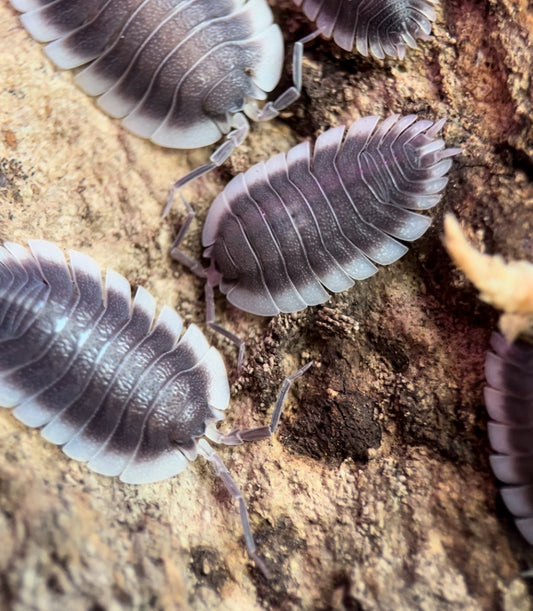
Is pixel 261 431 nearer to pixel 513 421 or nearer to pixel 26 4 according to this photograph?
pixel 513 421

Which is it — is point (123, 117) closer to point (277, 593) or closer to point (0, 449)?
point (0, 449)

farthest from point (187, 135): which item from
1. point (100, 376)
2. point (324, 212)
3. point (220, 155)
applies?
point (100, 376)

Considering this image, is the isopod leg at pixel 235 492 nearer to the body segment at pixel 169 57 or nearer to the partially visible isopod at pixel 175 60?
the partially visible isopod at pixel 175 60

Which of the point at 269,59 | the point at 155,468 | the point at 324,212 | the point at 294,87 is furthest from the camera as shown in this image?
the point at 269,59

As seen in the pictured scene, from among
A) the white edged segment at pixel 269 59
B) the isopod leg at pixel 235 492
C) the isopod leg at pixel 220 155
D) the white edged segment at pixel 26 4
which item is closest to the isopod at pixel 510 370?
the isopod leg at pixel 235 492

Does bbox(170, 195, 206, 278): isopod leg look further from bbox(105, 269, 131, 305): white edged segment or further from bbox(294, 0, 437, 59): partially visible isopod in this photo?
bbox(294, 0, 437, 59): partially visible isopod

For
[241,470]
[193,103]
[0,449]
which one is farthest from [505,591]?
[193,103]
